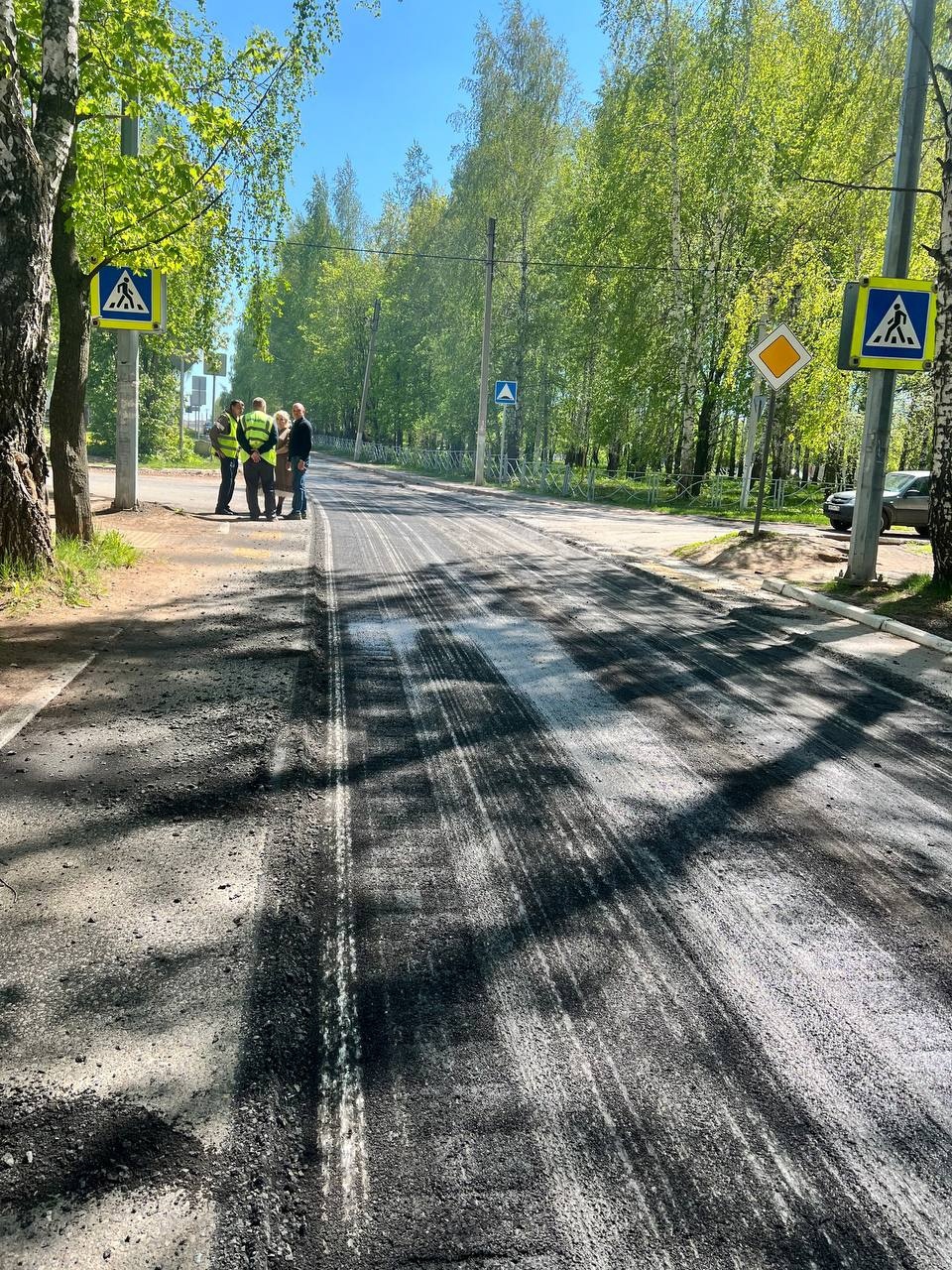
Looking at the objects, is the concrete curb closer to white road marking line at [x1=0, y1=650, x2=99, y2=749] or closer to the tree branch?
white road marking line at [x1=0, y1=650, x2=99, y2=749]

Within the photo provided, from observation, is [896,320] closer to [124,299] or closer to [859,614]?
[859,614]

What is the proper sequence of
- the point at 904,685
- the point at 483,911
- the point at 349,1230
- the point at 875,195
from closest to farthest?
the point at 349,1230 < the point at 483,911 < the point at 904,685 < the point at 875,195

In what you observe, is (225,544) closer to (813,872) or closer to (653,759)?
(653,759)

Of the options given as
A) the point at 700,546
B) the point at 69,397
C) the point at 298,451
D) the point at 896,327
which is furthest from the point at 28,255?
the point at 700,546

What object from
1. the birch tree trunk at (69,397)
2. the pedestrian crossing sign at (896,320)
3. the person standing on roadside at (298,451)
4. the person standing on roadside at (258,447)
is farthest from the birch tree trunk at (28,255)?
the pedestrian crossing sign at (896,320)

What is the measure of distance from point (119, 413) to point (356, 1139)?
→ 13205 mm

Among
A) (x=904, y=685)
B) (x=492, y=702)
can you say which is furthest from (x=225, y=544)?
(x=904, y=685)

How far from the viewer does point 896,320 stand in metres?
10.8

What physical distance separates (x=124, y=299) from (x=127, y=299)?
1.3 inches

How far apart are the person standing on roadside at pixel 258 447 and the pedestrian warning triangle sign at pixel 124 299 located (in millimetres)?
4036

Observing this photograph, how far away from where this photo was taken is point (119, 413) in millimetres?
13766

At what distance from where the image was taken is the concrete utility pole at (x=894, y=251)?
34.5 ft

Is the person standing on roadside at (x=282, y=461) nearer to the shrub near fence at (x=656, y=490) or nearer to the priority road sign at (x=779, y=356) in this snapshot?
the priority road sign at (x=779, y=356)

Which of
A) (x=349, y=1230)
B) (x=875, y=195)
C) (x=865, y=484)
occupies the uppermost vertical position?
(x=875, y=195)
